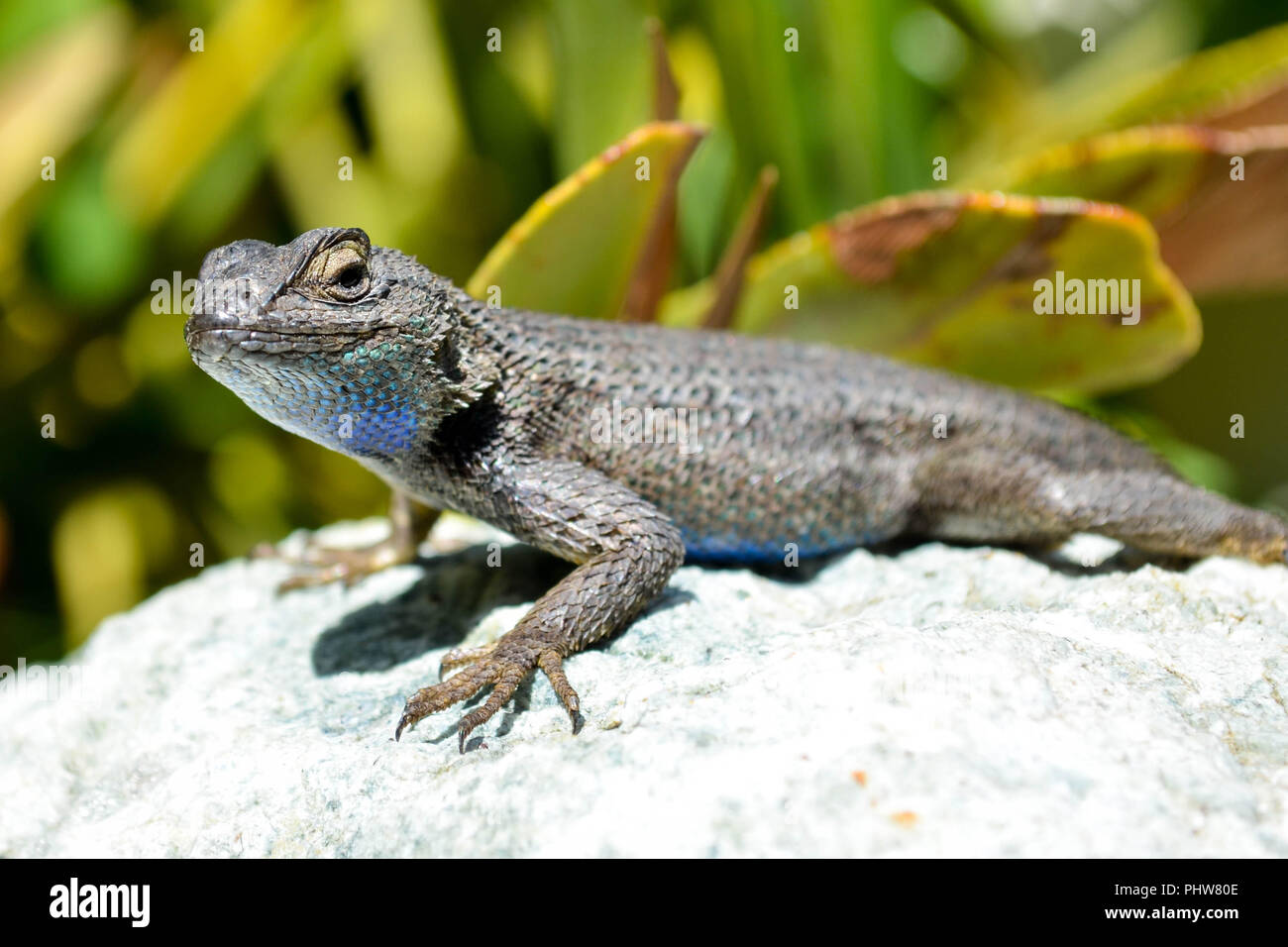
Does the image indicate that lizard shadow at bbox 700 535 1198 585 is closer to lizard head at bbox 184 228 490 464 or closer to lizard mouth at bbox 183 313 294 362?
lizard head at bbox 184 228 490 464

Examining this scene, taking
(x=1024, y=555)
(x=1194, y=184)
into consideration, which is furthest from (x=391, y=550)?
(x=1194, y=184)

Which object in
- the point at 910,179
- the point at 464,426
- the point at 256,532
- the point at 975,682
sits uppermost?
the point at 910,179

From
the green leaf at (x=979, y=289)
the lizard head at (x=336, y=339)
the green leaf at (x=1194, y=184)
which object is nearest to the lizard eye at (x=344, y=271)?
the lizard head at (x=336, y=339)

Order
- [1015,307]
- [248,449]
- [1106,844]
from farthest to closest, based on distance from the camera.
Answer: [248,449] → [1015,307] → [1106,844]

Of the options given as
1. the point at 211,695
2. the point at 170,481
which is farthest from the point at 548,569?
the point at 170,481

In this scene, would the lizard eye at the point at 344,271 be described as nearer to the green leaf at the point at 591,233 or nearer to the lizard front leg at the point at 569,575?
the lizard front leg at the point at 569,575

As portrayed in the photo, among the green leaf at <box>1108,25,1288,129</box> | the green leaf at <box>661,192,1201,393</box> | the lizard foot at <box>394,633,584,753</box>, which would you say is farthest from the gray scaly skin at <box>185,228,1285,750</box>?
the green leaf at <box>1108,25,1288,129</box>

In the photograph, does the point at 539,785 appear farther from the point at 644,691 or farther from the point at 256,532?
the point at 256,532
